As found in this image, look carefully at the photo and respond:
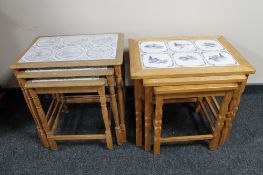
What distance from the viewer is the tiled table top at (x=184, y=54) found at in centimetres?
105

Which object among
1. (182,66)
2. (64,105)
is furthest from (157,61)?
(64,105)

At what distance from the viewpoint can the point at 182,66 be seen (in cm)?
102

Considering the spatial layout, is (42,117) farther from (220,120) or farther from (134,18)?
(220,120)

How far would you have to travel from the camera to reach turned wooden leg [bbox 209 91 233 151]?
1037 mm

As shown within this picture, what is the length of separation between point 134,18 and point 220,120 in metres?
0.76

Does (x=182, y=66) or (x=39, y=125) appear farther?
(x=39, y=125)

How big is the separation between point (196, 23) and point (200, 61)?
1.36 feet

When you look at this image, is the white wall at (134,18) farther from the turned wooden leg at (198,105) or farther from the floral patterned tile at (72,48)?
the turned wooden leg at (198,105)

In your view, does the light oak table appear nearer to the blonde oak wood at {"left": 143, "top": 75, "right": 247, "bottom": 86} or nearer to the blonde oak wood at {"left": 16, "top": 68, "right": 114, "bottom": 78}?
the blonde oak wood at {"left": 143, "top": 75, "right": 247, "bottom": 86}

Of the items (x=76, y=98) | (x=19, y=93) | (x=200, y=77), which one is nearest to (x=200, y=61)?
(x=200, y=77)

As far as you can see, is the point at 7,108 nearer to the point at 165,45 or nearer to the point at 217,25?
the point at 165,45

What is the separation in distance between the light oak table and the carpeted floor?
10 centimetres

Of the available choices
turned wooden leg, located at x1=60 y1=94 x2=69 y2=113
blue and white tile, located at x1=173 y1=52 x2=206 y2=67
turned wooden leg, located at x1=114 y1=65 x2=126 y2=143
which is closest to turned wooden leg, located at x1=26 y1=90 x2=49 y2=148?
turned wooden leg, located at x1=60 y1=94 x2=69 y2=113

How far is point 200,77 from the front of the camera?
985 millimetres
